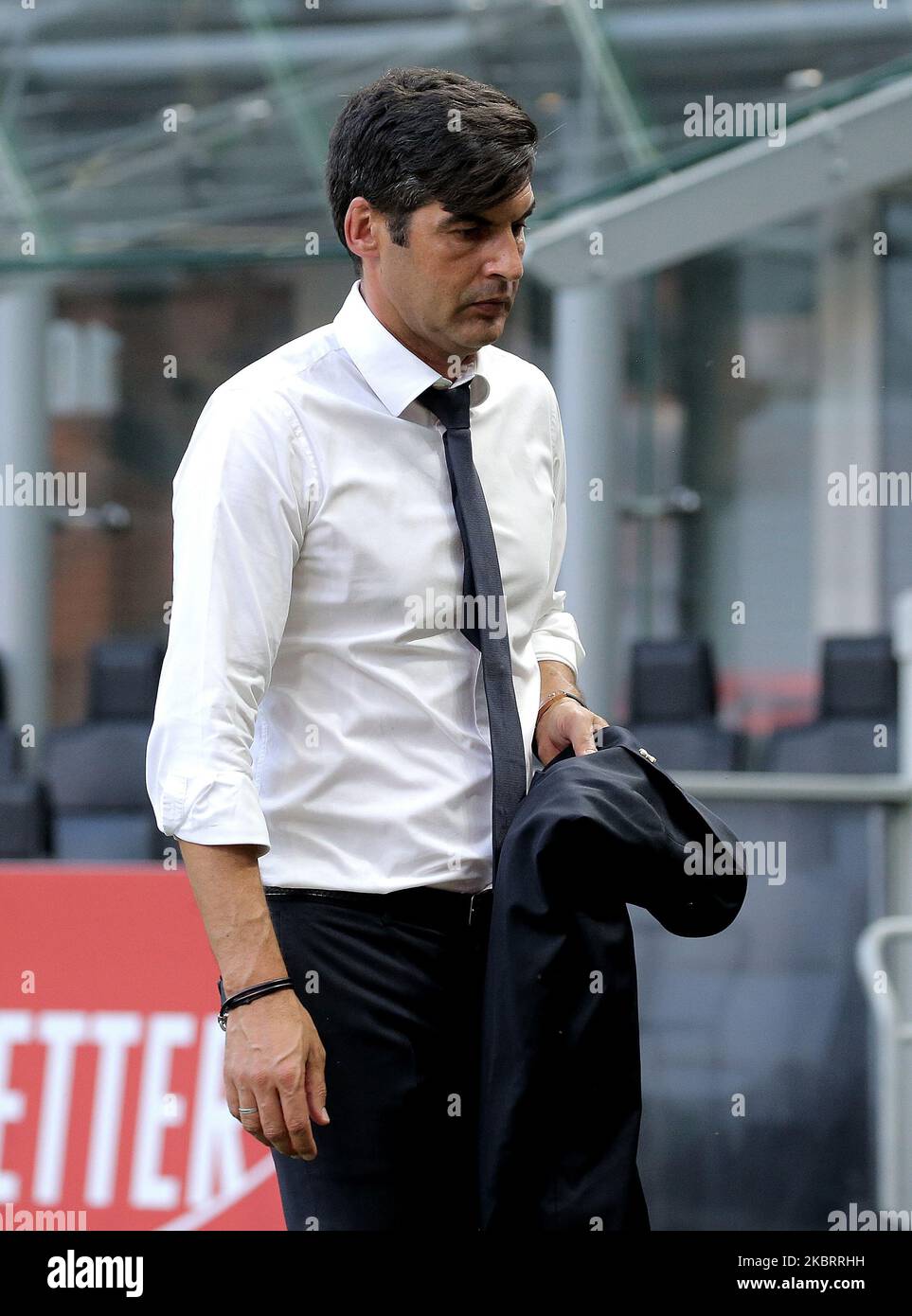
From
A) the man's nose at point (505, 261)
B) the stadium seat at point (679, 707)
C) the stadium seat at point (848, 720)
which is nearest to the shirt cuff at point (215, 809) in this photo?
the man's nose at point (505, 261)

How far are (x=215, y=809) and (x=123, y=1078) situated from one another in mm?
1883

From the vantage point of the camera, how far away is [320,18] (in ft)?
20.5

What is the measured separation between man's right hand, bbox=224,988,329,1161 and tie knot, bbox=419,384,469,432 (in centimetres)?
59

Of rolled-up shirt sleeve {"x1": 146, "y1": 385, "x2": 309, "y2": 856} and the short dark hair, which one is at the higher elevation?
the short dark hair

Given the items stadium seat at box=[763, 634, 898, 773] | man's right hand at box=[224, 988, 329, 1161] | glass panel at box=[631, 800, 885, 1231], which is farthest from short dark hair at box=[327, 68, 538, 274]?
stadium seat at box=[763, 634, 898, 773]

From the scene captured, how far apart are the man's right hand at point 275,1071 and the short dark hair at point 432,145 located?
0.74m

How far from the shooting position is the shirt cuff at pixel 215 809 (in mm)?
1415

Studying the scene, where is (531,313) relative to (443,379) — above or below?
above

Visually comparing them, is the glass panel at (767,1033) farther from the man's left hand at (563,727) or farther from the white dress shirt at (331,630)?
the white dress shirt at (331,630)

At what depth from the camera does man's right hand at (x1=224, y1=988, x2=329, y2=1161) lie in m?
1.43

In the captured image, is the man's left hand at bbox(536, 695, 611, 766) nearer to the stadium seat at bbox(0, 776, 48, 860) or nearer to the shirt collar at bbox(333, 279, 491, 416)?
the shirt collar at bbox(333, 279, 491, 416)
